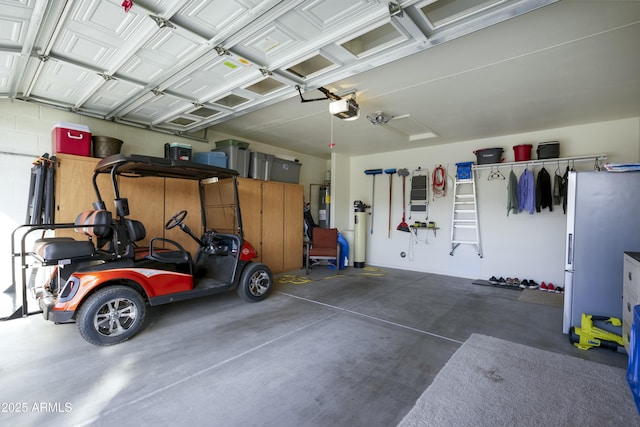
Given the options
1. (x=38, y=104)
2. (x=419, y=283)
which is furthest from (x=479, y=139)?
(x=38, y=104)

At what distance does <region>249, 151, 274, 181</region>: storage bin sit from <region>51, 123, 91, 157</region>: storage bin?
7.99 feet

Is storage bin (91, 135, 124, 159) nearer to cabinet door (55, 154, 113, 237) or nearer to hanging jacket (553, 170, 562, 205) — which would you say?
cabinet door (55, 154, 113, 237)

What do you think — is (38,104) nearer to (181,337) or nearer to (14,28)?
(14,28)

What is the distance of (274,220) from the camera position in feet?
19.5

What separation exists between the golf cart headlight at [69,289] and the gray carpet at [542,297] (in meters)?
5.58

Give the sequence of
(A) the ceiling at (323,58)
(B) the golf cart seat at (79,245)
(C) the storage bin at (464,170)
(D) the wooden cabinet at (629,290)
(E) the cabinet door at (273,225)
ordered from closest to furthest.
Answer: (A) the ceiling at (323,58) < (D) the wooden cabinet at (629,290) < (B) the golf cart seat at (79,245) < (E) the cabinet door at (273,225) < (C) the storage bin at (464,170)

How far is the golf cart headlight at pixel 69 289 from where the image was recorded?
2.61 m

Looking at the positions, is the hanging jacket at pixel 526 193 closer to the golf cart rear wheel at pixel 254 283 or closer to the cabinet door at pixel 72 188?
the golf cart rear wheel at pixel 254 283

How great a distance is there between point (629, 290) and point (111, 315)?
4719mm

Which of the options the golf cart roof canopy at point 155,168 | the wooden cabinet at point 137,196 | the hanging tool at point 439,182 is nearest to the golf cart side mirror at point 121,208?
the golf cart roof canopy at point 155,168

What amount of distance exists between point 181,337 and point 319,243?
381 centimetres

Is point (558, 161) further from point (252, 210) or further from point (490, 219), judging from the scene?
point (252, 210)

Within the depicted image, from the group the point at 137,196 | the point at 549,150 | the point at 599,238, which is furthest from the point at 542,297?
the point at 137,196

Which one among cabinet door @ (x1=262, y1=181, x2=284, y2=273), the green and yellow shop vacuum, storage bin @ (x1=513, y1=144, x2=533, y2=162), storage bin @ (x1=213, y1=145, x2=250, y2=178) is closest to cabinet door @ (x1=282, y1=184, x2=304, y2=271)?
cabinet door @ (x1=262, y1=181, x2=284, y2=273)
